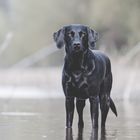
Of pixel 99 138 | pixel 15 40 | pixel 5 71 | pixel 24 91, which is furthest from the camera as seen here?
pixel 15 40

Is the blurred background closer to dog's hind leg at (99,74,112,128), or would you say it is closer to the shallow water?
the shallow water

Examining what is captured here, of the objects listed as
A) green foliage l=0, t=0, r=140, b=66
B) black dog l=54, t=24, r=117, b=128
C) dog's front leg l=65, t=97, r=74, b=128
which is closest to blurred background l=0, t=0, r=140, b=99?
green foliage l=0, t=0, r=140, b=66

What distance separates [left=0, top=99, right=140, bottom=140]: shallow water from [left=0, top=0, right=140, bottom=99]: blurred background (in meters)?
14.9

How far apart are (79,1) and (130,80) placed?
1104 cm

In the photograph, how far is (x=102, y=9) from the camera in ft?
125

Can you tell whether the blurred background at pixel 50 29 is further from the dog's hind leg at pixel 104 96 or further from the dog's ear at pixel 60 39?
the dog's ear at pixel 60 39

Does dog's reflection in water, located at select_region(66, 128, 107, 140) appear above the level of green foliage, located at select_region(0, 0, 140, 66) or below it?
below

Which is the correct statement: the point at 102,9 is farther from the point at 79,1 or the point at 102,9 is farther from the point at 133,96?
the point at 133,96

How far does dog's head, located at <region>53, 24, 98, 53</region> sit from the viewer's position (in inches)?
461

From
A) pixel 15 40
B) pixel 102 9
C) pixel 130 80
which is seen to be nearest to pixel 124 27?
pixel 102 9

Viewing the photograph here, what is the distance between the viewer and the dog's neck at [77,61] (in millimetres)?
12016

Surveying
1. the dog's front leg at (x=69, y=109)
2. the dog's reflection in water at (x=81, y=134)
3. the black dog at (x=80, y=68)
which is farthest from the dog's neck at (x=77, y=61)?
the dog's reflection in water at (x=81, y=134)

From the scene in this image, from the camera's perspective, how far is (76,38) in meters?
11.7

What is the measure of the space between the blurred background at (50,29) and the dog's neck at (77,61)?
19.3 meters
